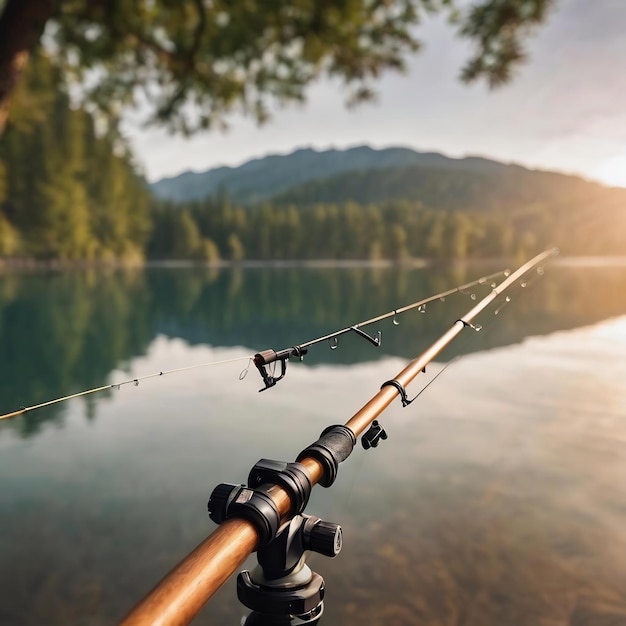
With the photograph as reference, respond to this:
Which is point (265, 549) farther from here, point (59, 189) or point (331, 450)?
point (59, 189)

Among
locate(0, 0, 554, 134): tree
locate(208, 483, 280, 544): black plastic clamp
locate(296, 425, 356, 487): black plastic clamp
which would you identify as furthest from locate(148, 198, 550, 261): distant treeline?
locate(208, 483, 280, 544): black plastic clamp

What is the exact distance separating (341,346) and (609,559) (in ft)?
46.4

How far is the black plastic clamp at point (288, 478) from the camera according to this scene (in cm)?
176

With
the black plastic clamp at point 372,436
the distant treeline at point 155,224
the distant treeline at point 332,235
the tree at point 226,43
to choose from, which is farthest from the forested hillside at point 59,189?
the black plastic clamp at point 372,436

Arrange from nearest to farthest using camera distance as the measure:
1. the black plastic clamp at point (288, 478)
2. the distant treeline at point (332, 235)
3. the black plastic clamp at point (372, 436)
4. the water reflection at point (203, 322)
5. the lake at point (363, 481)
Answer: the black plastic clamp at point (288, 478) < the black plastic clamp at point (372, 436) < the lake at point (363, 481) < the water reflection at point (203, 322) < the distant treeline at point (332, 235)

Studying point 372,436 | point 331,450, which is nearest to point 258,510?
point 331,450

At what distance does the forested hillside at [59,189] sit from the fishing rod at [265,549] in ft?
225

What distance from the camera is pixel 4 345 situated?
20891 mm

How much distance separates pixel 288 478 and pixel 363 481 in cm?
655

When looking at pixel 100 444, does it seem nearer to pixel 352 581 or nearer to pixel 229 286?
pixel 352 581

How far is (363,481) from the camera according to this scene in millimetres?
8023

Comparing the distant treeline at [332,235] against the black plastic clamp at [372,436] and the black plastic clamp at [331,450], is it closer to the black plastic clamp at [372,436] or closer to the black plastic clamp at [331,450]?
the black plastic clamp at [372,436]

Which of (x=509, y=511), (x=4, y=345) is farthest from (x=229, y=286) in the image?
(x=509, y=511)

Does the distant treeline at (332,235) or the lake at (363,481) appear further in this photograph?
the distant treeline at (332,235)
